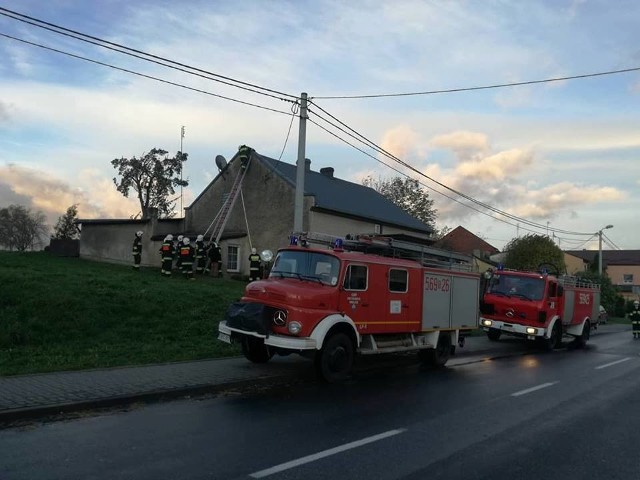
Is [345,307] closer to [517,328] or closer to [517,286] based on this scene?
[517,328]

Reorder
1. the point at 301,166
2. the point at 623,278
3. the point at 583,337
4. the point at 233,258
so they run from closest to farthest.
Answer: the point at 301,166
the point at 583,337
the point at 233,258
the point at 623,278

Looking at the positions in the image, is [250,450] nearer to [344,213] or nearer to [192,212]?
[344,213]

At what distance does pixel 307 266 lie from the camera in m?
11.0

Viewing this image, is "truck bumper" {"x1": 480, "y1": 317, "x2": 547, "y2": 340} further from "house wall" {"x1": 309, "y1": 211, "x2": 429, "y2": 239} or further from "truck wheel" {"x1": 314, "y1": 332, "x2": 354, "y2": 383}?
"house wall" {"x1": 309, "y1": 211, "x2": 429, "y2": 239}

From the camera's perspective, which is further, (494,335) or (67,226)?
(67,226)

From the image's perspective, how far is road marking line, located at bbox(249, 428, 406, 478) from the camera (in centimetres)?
541

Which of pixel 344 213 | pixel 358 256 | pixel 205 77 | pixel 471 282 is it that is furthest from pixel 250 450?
pixel 344 213

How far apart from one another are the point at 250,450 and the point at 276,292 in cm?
427

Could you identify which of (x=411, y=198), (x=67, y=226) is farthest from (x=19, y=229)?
(x=411, y=198)

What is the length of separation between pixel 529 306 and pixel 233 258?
17.5 meters

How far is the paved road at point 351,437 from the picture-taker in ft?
18.2

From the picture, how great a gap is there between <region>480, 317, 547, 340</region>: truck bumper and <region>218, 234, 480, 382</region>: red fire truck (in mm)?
5393

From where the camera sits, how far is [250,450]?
6086mm

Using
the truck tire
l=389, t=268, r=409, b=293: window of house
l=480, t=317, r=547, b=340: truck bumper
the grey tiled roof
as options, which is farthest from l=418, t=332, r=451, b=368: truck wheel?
the grey tiled roof
